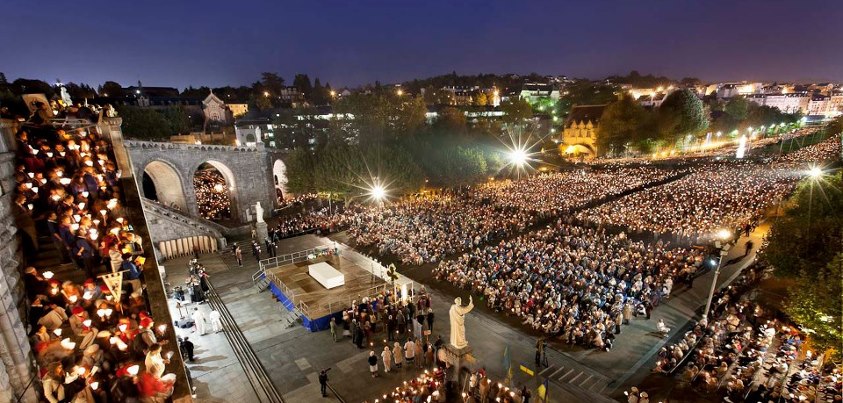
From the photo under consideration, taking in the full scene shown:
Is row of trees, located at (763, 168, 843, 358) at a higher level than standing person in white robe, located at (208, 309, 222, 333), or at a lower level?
higher

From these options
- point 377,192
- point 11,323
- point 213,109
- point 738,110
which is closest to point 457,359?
point 11,323

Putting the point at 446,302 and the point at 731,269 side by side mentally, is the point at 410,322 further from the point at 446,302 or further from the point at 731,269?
the point at 731,269

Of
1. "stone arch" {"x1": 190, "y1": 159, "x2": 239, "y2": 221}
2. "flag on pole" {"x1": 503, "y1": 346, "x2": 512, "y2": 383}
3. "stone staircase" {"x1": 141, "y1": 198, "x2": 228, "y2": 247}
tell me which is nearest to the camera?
"flag on pole" {"x1": 503, "y1": 346, "x2": 512, "y2": 383}

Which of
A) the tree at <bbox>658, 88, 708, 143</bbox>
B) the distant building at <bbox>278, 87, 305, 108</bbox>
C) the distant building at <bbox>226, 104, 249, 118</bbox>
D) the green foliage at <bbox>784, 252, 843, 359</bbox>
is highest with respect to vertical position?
the distant building at <bbox>278, 87, 305, 108</bbox>

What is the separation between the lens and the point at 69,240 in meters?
9.37

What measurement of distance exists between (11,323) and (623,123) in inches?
2615

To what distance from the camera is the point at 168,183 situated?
3200 cm

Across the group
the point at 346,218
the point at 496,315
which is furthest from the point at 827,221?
the point at 346,218

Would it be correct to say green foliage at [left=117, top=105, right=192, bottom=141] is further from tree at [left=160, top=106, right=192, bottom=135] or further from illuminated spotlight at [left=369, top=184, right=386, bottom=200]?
illuminated spotlight at [left=369, top=184, right=386, bottom=200]

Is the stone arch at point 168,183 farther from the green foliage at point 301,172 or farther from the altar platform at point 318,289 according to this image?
the altar platform at point 318,289

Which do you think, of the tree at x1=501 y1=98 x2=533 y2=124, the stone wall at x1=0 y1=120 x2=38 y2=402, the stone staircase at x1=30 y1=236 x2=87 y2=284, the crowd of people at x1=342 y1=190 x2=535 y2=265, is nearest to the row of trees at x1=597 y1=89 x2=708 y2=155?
the tree at x1=501 y1=98 x2=533 y2=124

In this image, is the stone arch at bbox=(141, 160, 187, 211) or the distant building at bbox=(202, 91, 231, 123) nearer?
the stone arch at bbox=(141, 160, 187, 211)

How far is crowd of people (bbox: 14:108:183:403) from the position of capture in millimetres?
7316

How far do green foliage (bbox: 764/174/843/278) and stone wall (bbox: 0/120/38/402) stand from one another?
21.6 m
